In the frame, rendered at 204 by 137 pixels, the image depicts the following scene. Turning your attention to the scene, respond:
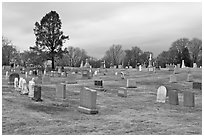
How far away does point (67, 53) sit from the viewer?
175 ft

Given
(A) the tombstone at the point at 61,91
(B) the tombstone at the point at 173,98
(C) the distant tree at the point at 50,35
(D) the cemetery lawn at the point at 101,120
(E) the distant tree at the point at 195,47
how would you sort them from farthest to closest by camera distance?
(E) the distant tree at the point at 195,47 → (C) the distant tree at the point at 50,35 → (A) the tombstone at the point at 61,91 → (B) the tombstone at the point at 173,98 → (D) the cemetery lawn at the point at 101,120

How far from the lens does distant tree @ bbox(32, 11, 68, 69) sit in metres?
50.4

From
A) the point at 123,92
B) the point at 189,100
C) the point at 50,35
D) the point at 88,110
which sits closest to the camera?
the point at 88,110

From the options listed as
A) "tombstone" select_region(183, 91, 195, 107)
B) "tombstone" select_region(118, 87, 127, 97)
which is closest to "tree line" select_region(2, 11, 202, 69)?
"tombstone" select_region(118, 87, 127, 97)

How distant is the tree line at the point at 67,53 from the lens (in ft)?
166

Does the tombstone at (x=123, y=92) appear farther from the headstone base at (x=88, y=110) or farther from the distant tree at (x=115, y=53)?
the distant tree at (x=115, y=53)

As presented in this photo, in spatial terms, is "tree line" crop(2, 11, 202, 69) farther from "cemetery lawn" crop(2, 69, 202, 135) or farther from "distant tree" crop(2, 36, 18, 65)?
"cemetery lawn" crop(2, 69, 202, 135)

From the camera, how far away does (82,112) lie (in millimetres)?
9734

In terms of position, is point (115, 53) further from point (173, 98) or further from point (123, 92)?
point (173, 98)

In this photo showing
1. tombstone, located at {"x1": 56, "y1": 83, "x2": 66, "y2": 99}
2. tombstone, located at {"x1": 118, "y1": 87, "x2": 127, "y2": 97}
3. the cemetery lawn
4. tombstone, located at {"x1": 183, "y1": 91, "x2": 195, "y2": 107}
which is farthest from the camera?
tombstone, located at {"x1": 118, "y1": 87, "x2": 127, "y2": 97}

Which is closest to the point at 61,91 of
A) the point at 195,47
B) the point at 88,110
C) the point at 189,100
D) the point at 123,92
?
the point at 123,92

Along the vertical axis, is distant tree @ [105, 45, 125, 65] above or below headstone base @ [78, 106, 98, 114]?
above

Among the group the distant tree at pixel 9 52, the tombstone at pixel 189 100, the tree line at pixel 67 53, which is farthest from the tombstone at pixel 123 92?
the distant tree at pixel 9 52

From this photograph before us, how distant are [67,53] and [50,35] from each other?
525 cm
